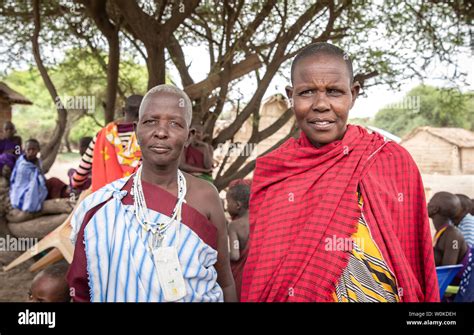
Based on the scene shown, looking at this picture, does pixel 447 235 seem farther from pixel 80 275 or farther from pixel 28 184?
pixel 28 184

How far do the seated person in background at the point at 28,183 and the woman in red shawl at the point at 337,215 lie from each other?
14.7 ft

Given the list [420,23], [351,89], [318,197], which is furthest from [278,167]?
[420,23]

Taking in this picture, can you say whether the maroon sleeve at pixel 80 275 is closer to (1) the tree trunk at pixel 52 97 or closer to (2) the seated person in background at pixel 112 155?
(2) the seated person in background at pixel 112 155

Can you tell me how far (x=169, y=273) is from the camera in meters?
1.66

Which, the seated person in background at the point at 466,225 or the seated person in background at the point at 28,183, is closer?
the seated person in background at the point at 466,225

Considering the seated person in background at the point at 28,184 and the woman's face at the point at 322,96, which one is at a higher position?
the woman's face at the point at 322,96

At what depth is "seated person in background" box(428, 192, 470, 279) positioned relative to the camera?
3111 mm

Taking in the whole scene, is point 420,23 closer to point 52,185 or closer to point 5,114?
point 52,185

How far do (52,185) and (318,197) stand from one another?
5030 mm

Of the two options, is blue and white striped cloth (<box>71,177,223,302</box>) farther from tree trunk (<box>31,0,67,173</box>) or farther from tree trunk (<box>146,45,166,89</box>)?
tree trunk (<box>31,0,67,173</box>)

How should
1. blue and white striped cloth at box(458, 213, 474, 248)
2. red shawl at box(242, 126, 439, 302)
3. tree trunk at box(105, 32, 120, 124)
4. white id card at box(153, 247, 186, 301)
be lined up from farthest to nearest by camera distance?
tree trunk at box(105, 32, 120, 124), blue and white striped cloth at box(458, 213, 474, 248), white id card at box(153, 247, 186, 301), red shawl at box(242, 126, 439, 302)

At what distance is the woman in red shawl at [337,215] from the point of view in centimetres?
151

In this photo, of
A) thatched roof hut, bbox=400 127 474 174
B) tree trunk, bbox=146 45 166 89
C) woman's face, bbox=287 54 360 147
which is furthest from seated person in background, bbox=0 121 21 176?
thatched roof hut, bbox=400 127 474 174

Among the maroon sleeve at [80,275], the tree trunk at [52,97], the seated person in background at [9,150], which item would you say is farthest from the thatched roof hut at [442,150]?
the maroon sleeve at [80,275]
